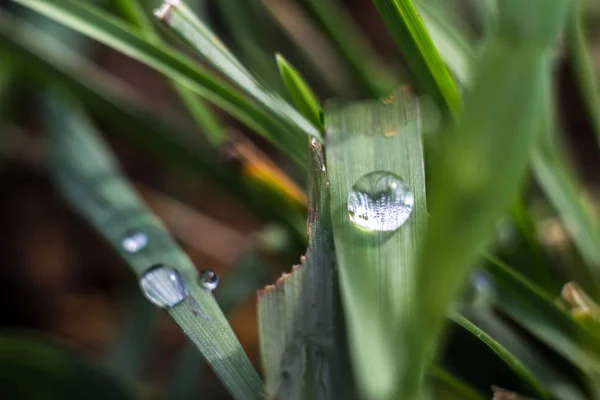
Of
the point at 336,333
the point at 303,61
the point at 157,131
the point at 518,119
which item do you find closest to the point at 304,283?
the point at 336,333

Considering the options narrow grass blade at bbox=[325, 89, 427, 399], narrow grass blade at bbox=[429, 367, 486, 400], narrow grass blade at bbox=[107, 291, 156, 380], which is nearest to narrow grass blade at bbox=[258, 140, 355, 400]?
narrow grass blade at bbox=[325, 89, 427, 399]

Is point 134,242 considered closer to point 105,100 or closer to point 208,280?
point 208,280

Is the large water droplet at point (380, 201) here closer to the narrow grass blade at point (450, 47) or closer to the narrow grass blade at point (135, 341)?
the narrow grass blade at point (450, 47)

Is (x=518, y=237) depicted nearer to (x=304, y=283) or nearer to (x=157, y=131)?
(x=304, y=283)

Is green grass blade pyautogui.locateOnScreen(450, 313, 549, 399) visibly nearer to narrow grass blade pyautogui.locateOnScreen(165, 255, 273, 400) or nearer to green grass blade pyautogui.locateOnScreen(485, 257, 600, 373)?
green grass blade pyautogui.locateOnScreen(485, 257, 600, 373)

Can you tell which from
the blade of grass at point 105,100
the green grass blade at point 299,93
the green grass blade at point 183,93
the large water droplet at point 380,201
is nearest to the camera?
the large water droplet at point 380,201

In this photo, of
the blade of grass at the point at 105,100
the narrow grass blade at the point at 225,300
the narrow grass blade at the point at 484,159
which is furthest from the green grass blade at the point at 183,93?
the narrow grass blade at the point at 484,159

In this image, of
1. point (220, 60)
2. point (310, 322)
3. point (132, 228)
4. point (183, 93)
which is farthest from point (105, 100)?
point (310, 322)
